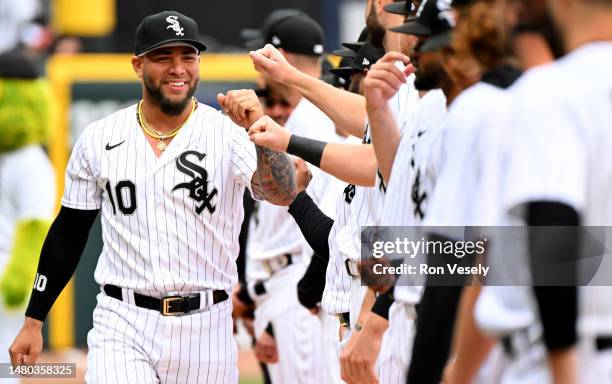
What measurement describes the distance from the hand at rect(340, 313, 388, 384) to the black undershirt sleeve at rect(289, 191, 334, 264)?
115 cm

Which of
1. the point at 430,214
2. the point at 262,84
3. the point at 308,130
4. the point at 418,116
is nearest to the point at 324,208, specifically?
the point at 308,130

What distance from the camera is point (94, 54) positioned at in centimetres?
1399

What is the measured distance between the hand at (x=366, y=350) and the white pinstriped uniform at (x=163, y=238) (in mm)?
1248

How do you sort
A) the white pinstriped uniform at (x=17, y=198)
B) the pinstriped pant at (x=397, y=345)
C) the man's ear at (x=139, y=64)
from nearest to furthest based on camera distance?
1. the pinstriped pant at (x=397, y=345)
2. the man's ear at (x=139, y=64)
3. the white pinstriped uniform at (x=17, y=198)

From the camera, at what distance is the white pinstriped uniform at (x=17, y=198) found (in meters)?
7.13

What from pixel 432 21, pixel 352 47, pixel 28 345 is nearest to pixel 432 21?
pixel 432 21

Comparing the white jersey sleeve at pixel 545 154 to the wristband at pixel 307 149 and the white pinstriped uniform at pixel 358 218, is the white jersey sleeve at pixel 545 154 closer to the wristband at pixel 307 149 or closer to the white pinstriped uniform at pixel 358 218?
the white pinstriped uniform at pixel 358 218

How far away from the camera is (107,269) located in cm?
570

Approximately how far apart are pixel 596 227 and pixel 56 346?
9013mm

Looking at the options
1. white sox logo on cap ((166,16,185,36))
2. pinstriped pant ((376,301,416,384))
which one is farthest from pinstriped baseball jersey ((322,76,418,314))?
white sox logo on cap ((166,16,185,36))

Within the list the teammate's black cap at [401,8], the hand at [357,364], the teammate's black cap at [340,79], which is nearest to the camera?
the hand at [357,364]

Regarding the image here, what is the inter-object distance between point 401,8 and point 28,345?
7.10 ft

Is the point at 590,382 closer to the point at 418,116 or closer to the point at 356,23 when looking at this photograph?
the point at 418,116

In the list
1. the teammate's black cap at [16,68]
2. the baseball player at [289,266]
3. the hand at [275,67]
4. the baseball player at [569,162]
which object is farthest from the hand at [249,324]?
the baseball player at [569,162]
